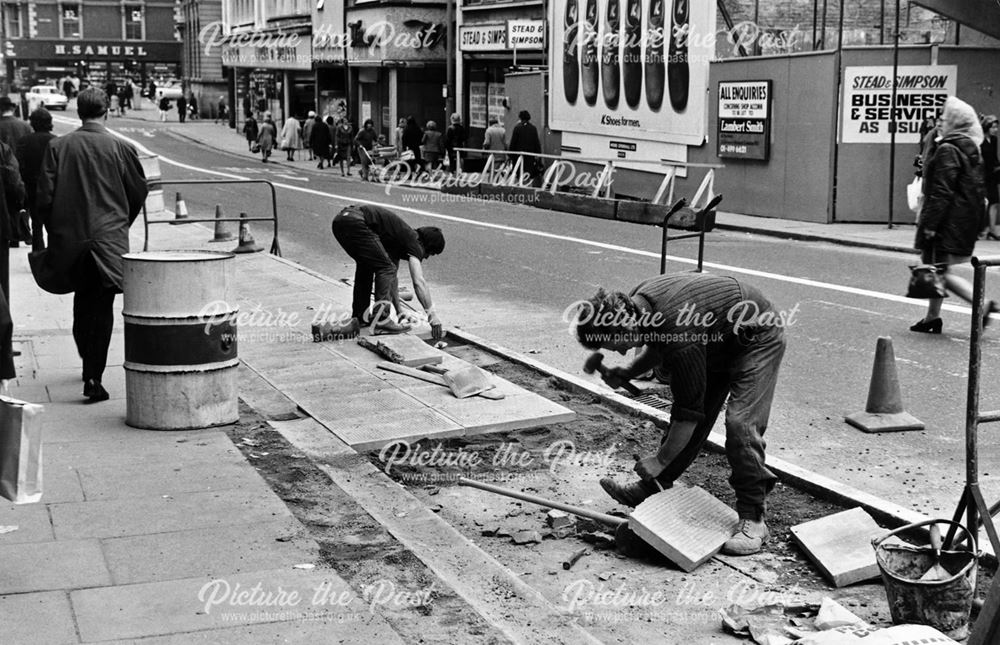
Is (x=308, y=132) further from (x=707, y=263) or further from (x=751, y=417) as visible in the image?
(x=751, y=417)

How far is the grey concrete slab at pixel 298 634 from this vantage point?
480cm

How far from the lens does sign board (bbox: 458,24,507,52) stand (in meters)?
36.3

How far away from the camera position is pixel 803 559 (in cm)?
612

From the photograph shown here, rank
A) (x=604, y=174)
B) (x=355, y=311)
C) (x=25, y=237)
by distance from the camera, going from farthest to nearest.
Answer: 1. (x=604, y=174)
2. (x=355, y=311)
3. (x=25, y=237)

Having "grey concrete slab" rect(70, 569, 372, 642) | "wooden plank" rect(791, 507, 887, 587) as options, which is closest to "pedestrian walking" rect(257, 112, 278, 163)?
"wooden plank" rect(791, 507, 887, 587)

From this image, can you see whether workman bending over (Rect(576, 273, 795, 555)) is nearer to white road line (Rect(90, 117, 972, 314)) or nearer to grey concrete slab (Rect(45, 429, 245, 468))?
grey concrete slab (Rect(45, 429, 245, 468))

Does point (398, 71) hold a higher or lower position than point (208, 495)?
higher

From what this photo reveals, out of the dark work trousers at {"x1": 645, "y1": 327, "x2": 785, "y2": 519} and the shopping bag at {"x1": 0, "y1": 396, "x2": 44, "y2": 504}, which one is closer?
the shopping bag at {"x1": 0, "y1": 396, "x2": 44, "y2": 504}

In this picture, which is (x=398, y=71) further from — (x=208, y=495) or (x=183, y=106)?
(x=208, y=495)

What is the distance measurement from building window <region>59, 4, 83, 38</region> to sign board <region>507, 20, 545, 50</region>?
79.4 m

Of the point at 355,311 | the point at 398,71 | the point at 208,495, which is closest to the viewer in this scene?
the point at 208,495

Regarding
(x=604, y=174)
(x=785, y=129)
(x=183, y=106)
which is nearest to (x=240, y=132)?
(x=183, y=106)

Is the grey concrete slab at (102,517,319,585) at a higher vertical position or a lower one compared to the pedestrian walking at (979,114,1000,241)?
lower

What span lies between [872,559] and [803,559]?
40cm
